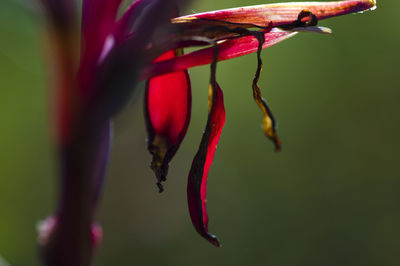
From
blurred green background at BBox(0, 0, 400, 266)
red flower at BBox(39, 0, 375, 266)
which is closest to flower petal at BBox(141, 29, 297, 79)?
red flower at BBox(39, 0, 375, 266)

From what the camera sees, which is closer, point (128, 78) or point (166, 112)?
point (128, 78)

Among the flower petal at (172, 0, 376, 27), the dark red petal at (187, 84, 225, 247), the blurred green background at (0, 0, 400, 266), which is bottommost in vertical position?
the blurred green background at (0, 0, 400, 266)

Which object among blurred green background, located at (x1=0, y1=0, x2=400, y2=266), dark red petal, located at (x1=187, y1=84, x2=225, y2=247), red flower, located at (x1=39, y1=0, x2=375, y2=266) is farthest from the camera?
blurred green background, located at (x1=0, y1=0, x2=400, y2=266)

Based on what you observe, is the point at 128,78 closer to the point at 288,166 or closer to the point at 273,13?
the point at 273,13

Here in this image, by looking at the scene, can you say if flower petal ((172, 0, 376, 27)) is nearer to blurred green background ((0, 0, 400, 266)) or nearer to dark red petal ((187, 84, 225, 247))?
dark red petal ((187, 84, 225, 247))

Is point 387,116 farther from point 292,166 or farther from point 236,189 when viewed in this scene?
point 236,189

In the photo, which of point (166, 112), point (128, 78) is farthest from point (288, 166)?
point (128, 78)
